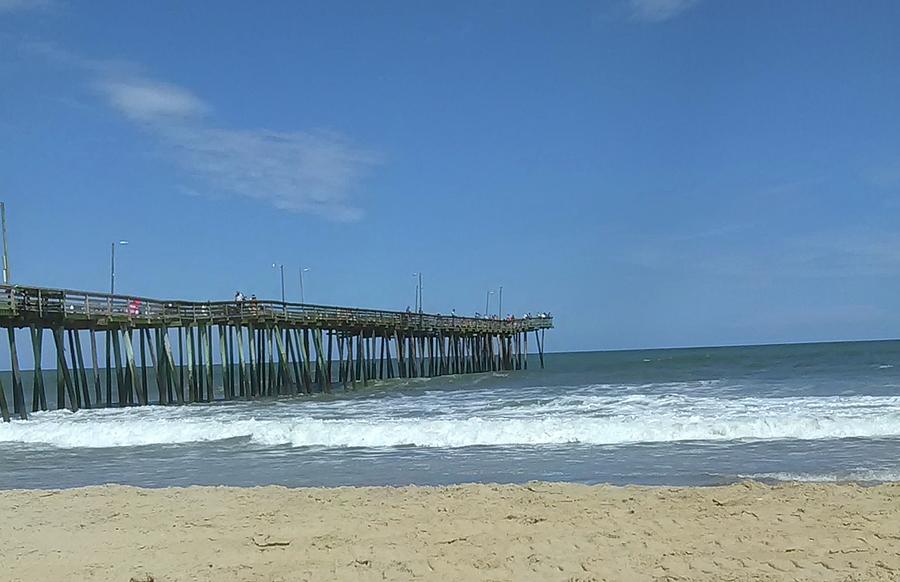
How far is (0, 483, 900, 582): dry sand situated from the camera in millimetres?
6105

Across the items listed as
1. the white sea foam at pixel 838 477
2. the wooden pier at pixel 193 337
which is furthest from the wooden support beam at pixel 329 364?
the white sea foam at pixel 838 477

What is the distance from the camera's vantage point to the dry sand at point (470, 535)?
6105 millimetres

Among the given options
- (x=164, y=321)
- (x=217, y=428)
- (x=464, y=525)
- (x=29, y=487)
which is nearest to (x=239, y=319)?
(x=164, y=321)

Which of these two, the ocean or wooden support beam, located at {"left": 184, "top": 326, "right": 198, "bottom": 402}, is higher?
wooden support beam, located at {"left": 184, "top": 326, "right": 198, "bottom": 402}

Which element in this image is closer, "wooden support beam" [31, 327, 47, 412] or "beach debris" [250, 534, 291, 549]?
"beach debris" [250, 534, 291, 549]

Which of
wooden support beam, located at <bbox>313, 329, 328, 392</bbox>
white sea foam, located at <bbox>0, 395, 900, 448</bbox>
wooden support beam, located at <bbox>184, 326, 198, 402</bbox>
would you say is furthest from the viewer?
wooden support beam, located at <bbox>313, 329, 328, 392</bbox>

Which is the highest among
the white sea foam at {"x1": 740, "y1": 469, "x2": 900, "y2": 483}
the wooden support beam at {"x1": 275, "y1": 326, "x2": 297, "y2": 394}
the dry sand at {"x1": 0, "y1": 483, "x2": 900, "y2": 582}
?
the wooden support beam at {"x1": 275, "y1": 326, "x2": 297, "y2": 394}

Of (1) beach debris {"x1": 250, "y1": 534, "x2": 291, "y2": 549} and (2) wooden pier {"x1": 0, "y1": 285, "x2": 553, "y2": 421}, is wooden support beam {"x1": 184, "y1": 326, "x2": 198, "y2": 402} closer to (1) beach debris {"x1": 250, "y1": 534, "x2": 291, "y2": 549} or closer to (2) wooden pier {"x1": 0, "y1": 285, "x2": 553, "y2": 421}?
(2) wooden pier {"x1": 0, "y1": 285, "x2": 553, "y2": 421}

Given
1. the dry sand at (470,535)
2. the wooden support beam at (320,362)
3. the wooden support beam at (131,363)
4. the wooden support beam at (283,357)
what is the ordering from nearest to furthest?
the dry sand at (470,535) → the wooden support beam at (131,363) → the wooden support beam at (283,357) → the wooden support beam at (320,362)

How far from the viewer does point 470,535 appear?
7039mm

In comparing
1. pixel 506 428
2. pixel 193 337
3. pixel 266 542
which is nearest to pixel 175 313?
pixel 193 337

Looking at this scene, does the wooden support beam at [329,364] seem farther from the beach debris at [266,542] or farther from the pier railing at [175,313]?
the beach debris at [266,542]

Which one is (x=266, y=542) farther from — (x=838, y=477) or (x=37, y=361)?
(x=37, y=361)

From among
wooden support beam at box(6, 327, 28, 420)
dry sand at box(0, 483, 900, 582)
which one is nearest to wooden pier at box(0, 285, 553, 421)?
wooden support beam at box(6, 327, 28, 420)
